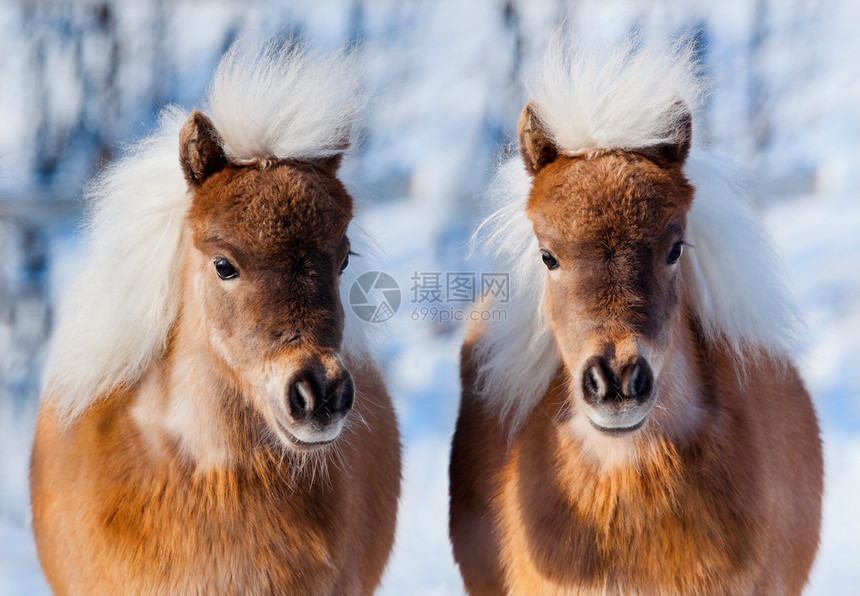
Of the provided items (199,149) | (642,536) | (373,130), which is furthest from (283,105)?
(373,130)

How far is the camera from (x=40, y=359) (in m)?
4.66

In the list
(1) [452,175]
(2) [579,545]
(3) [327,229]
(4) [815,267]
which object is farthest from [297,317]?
(4) [815,267]

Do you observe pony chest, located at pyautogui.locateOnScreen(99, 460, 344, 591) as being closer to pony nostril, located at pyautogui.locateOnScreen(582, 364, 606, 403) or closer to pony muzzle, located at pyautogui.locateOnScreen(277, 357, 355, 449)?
pony muzzle, located at pyautogui.locateOnScreen(277, 357, 355, 449)

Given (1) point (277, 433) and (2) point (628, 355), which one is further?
(1) point (277, 433)

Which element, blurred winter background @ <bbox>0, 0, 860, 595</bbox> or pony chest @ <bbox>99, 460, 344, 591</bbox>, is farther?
blurred winter background @ <bbox>0, 0, 860, 595</bbox>

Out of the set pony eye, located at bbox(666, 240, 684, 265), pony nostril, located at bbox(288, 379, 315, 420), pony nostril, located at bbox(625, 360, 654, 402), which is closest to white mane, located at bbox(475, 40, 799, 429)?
pony eye, located at bbox(666, 240, 684, 265)

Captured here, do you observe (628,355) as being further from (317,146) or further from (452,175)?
(452,175)

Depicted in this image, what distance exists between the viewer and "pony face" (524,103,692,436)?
6.10 ft

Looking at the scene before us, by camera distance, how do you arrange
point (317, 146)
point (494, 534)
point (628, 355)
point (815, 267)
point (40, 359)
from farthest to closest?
1. point (815, 267)
2. point (40, 359)
3. point (494, 534)
4. point (317, 146)
5. point (628, 355)

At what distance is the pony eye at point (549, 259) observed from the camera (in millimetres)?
2080

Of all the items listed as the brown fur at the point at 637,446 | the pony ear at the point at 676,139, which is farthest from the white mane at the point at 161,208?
the pony ear at the point at 676,139

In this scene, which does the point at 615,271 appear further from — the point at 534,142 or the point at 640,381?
the point at 534,142

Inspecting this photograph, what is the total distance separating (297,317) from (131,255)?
0.63 metres

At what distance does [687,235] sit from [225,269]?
1.37 m
